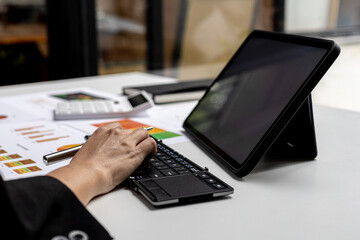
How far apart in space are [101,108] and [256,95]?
51cm

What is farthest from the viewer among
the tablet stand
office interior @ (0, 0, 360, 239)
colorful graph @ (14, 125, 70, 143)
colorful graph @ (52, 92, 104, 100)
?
office interior @ (0, 0, 360, 239)

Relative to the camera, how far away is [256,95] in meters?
0.91

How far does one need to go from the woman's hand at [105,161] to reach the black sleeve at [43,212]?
0.03 meters

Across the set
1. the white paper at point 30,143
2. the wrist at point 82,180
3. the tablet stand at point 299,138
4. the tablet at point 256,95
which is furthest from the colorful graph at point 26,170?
the tablet stand at point 299,138

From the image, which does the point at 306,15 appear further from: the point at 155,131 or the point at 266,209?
the point at 266,209

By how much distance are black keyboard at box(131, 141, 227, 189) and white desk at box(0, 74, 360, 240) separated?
0.12ft

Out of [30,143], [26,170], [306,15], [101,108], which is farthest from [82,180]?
[306,15]

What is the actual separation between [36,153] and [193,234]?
1.48ft

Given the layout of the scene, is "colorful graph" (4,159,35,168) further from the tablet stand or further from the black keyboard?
the tablet stand

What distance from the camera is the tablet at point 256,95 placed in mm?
788

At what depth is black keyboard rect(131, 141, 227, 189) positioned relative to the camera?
0.75 meters

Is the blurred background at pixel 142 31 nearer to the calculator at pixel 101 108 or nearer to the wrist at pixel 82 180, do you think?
the calculator at pixel 101 108

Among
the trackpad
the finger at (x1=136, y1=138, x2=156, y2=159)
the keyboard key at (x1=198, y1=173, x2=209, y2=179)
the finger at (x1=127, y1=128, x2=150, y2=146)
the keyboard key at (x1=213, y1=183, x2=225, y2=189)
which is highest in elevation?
the finger at (x1=127, y1=128, x2=150, y2=146)

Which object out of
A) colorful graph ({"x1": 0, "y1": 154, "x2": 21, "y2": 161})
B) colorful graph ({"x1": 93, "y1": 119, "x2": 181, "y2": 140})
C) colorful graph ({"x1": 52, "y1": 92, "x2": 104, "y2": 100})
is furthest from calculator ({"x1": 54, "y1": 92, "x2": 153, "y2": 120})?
colorful graph ({"x1": 0, "y1": 154, "x2": 21, "y2": 161})
